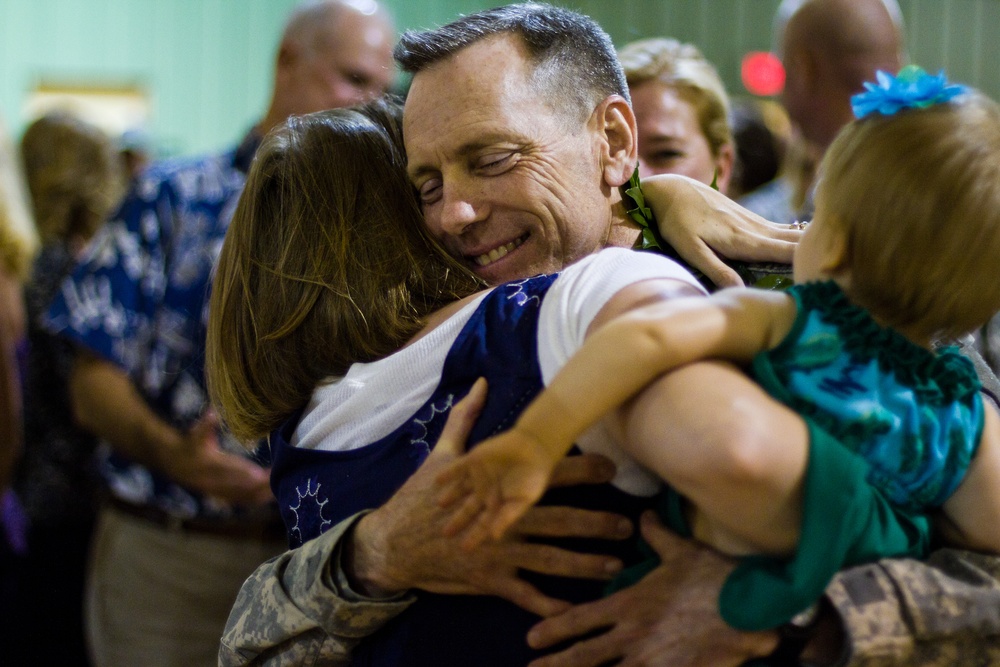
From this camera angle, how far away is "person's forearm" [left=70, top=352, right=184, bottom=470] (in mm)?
3000

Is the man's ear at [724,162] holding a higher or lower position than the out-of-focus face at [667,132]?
lower

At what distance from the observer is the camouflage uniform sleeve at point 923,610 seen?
1.14 meters

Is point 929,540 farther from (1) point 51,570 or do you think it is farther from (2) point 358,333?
(1) point 51,570

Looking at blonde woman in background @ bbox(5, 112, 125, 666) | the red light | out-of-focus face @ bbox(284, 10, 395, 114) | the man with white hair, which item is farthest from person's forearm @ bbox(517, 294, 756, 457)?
the red light

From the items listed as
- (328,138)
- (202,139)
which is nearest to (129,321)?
(328,138)

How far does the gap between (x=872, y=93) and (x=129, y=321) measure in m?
2.35

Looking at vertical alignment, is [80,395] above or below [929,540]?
below

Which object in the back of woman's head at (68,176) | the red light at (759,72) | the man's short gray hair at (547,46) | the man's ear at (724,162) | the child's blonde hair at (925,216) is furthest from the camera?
the red light at (759,72)

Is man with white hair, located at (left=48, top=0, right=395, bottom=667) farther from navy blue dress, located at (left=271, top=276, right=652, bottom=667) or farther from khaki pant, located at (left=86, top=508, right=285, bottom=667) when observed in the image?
navy blue dress, located at (left=271, top=276, right=652, bottom=667)

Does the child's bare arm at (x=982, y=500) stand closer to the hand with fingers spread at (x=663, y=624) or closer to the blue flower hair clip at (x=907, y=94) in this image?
the hand with fingers spread at (x=663, y=624)

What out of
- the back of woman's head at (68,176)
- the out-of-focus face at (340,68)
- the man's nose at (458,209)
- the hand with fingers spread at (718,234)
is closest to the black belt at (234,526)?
the out-of-focus face at (340,68)

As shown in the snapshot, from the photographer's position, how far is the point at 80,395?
10.3 ft

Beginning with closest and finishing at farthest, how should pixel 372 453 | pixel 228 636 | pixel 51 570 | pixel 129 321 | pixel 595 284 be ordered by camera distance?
pixel 595 284, pixel 372 453, pixel 228 636, pixel 129 321, pixel 51 570

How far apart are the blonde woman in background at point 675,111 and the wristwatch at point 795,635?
5.24 ft
